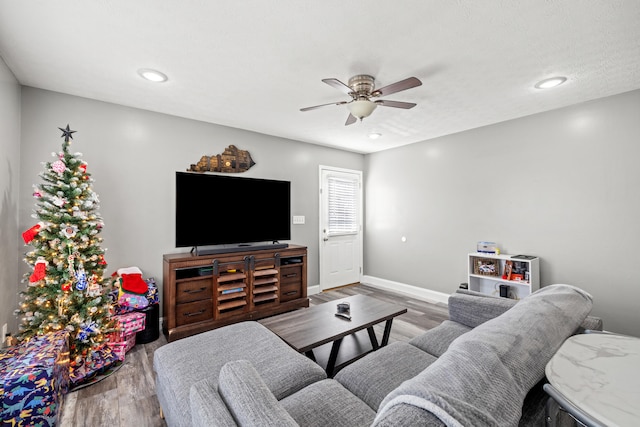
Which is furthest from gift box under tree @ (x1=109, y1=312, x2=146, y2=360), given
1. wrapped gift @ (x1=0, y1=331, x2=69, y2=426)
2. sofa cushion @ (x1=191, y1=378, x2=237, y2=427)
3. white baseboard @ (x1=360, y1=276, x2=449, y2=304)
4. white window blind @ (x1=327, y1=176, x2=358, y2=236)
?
white baseboard @ (x1=360, y1=276, x2=449, y2=304)

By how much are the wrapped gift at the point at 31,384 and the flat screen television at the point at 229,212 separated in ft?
5.10

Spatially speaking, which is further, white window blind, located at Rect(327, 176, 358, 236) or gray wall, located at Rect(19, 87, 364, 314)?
white window blind, located at Rect(327, 176, 358, 236)

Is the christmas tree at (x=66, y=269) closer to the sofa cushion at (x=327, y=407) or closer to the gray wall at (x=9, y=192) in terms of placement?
the gray wall at (x=9, y=192)

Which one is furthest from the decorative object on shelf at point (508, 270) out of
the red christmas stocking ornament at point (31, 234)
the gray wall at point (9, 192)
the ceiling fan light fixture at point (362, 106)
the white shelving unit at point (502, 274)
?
the gray wall at point (9, 192)

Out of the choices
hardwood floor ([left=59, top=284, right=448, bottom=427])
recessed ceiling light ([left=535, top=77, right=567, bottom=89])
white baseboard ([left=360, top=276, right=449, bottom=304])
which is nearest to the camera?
hardwood floor ([left=59, top=284, right=448, bottom=427])

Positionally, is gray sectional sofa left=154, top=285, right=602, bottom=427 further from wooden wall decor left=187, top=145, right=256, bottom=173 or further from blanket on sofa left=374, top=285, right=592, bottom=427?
wooden wall decor left=187, top=145, right=256, bottom=173

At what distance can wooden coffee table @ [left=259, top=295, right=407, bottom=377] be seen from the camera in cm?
207

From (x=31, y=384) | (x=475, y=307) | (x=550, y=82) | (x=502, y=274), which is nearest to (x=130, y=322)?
(x=31, y=384)

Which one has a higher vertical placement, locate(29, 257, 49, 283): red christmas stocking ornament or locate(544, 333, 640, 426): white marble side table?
locate(29, 257, 49, 283): red christmas stocking ornament

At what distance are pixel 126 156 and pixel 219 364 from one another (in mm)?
2623

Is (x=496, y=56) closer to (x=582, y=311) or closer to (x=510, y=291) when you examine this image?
(x=582, y=311)

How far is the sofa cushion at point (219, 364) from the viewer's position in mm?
1423

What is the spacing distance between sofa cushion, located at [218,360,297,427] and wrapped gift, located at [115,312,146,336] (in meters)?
2.15

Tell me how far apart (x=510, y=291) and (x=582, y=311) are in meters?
2.30
